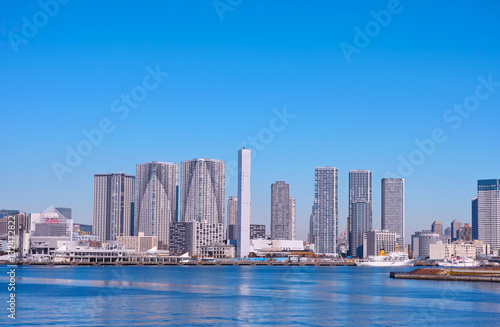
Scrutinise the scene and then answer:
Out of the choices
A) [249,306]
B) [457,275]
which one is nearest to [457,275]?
[457,275]

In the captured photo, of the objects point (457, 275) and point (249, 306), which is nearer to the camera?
point (249, 306)

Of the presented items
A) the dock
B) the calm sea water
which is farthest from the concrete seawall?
the calm sea water

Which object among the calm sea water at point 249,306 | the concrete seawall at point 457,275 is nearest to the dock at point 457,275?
the concrete seawall at point 457,275

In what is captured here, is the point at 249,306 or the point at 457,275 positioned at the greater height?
the point at 249,306

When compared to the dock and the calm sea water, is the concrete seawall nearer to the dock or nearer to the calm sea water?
the dock

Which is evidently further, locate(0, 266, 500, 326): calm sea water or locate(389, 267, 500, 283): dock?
locate(389, 267, 500, 283): dock

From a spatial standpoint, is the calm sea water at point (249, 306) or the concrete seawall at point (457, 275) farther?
the concrete seawall at point (457, 275)

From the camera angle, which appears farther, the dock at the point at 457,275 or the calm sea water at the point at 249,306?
the dock at the point at 457,275

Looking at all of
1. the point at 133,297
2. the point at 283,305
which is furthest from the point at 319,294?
the point at 133,297

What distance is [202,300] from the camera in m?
70.3

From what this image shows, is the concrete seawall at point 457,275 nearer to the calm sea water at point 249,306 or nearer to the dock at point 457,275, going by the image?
the dock at point 457,275

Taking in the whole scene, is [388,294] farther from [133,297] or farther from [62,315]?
[62,315]

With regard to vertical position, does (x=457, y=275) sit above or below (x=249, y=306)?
below

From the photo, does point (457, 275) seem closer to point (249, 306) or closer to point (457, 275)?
point (457, 275)
